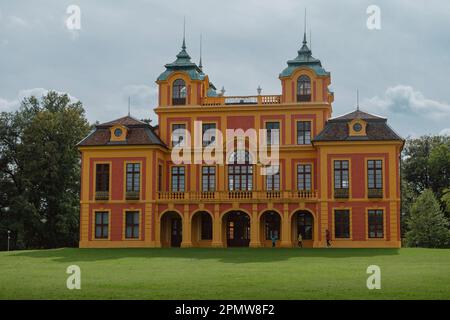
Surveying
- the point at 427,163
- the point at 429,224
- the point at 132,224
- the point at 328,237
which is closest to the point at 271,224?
the point at 328,237

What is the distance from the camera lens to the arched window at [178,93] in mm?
58688

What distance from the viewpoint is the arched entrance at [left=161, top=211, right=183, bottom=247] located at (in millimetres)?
58312

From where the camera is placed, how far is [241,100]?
58531 mm

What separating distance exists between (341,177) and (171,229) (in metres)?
13.7

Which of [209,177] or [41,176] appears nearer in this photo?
[209,177]

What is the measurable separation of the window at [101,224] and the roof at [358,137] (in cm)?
1620

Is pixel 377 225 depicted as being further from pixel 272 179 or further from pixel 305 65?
pixel 305 65

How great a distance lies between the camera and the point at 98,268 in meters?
34.8

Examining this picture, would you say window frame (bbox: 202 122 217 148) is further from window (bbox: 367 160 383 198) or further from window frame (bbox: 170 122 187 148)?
window (bbox: 367 160 383 198)

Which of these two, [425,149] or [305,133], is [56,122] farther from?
[425,149]

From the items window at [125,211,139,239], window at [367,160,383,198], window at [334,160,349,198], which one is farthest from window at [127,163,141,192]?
window at [367,160,383,198]

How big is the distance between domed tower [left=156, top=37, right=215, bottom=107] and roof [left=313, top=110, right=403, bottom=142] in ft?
33.4
